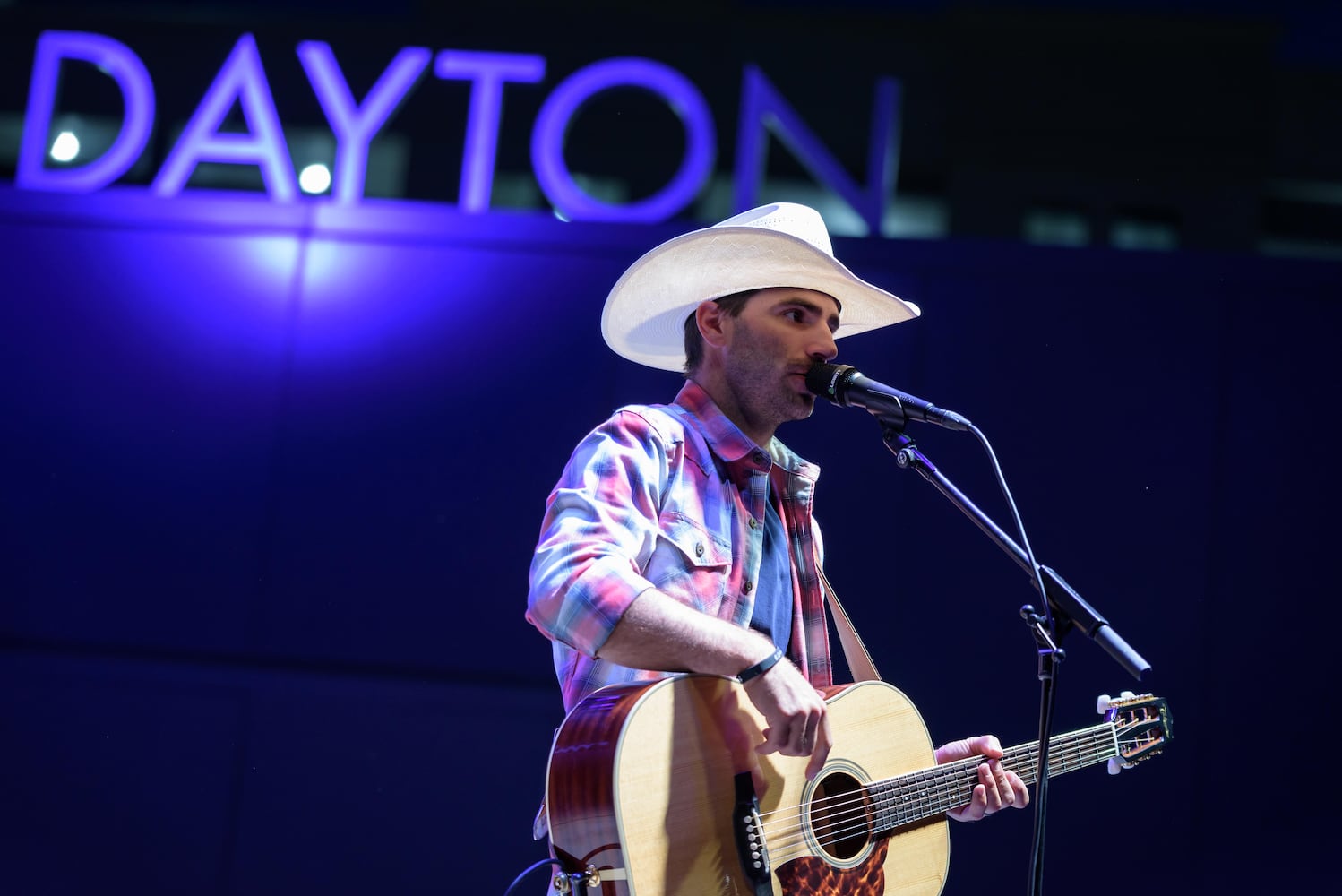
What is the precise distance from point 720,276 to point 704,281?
38 millimetres

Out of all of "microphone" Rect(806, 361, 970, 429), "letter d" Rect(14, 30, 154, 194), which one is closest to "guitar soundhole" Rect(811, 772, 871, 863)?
"microphone" Rect(806, 361, 970, 429)

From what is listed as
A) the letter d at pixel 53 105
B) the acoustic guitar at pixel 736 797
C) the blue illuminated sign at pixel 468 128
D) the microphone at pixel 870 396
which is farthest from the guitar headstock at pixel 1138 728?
the letter d at pixel 53 105

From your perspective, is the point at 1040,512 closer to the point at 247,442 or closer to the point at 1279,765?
the point at 1279,765

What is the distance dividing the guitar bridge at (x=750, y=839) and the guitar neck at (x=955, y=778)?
0.31 metres

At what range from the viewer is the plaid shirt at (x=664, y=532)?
1.74 metres

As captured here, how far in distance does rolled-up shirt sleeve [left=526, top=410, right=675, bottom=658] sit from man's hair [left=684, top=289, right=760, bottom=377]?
341mm

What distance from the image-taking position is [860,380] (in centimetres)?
195

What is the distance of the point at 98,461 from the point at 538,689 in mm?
1640

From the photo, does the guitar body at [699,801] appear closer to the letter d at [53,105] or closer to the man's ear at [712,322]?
the man's ear at [712,322]

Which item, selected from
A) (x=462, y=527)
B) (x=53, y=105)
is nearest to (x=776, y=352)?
(x=462, y=527)

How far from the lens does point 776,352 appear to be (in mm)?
2236

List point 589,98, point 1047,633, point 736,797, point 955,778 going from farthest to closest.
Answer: point 589,98, point 955,778, point 736,797, point 1047,633

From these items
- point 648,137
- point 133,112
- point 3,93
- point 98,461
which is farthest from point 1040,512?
point 3,93

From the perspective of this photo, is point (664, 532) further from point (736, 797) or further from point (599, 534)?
point (736, 797)
